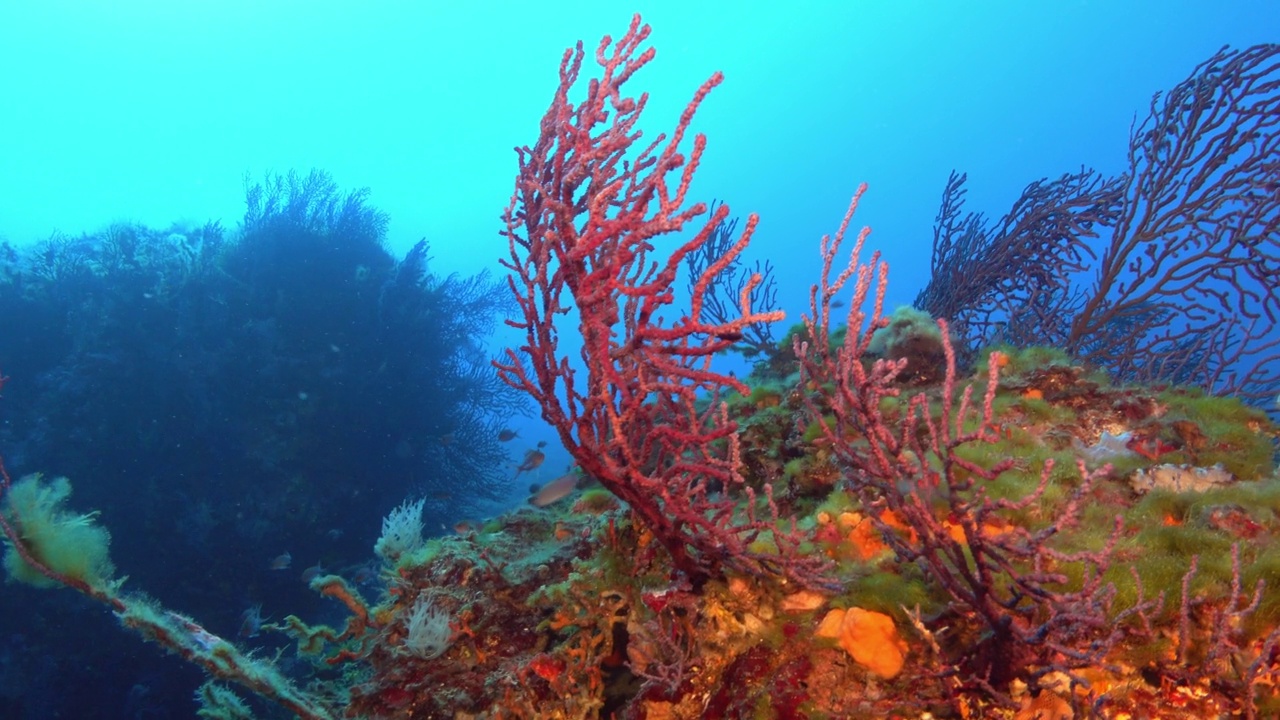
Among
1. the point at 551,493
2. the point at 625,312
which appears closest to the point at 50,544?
the point at 551,493

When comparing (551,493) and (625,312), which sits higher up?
(551,493)

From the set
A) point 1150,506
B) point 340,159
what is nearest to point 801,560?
point 1150,506

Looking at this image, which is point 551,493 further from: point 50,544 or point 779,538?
point 779,538

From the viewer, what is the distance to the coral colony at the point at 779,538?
1.99 meters

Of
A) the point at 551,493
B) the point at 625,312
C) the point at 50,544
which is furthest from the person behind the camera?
the point at 551,493

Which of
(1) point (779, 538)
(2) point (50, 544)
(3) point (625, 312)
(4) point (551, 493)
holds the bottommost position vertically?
(1) point (779, 538)

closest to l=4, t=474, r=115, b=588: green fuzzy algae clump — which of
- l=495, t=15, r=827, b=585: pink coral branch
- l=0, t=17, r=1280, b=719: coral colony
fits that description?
l=0, t=17, r=1280, b=719: coral colony

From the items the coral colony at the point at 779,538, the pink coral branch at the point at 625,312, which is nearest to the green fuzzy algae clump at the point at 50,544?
the coral colony at the point at 779,538

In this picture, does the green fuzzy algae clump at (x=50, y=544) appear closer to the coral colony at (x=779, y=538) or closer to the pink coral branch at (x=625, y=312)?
the coral colony at (x=779, y=538)

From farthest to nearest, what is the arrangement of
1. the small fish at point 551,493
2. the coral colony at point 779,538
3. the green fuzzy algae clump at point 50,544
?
the small fish at point 551,493, the green fuzzy algae clump at point 50,544, the coral colony at point 779,538

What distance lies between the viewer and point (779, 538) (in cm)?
262

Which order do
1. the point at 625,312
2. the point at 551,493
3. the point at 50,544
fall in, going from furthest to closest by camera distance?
the point at 551,493, the point at 50,544, the point at 625,312

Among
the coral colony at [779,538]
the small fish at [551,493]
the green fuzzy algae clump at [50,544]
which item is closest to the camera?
the coral colony at [779,538]

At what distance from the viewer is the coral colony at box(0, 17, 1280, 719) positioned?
6.51ft
